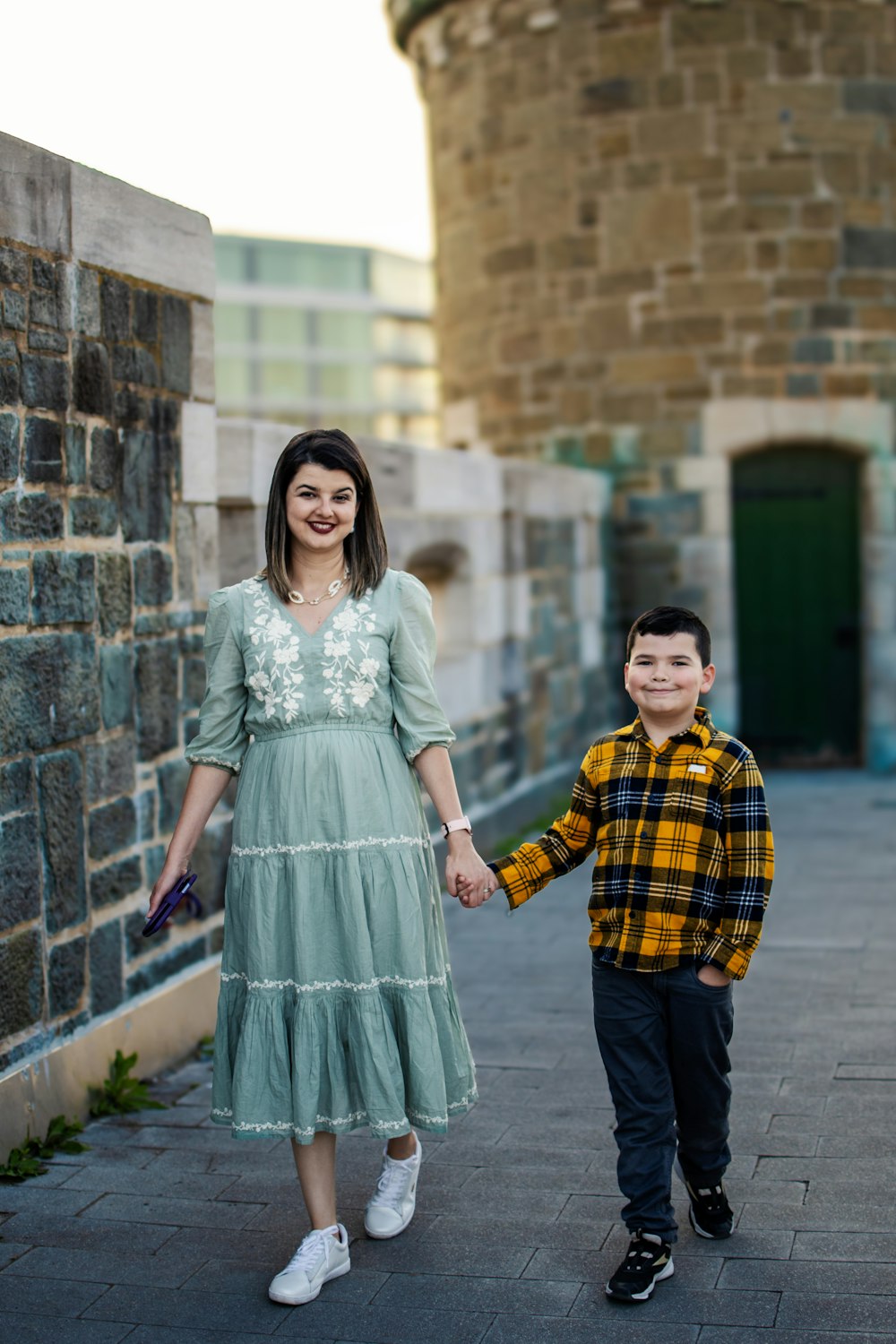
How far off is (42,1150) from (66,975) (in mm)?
425

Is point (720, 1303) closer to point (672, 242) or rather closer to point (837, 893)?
point (837, 893)

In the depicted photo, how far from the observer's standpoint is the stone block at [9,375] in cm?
386

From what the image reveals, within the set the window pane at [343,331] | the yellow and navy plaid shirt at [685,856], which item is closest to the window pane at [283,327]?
the window pane at [343,331]

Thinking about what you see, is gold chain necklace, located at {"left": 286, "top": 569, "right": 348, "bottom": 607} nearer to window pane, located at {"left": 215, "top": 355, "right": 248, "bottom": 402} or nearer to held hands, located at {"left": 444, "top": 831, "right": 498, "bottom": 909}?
held hands, located at {"left": 444, "top": 831, "right": 498, "bottom": 909}

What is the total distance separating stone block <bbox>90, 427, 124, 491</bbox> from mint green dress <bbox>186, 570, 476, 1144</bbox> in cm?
115

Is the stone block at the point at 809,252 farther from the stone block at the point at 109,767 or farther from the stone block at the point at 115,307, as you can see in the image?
the stone block at the point at 109,767

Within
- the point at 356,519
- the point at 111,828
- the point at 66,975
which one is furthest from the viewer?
the point at 111,828

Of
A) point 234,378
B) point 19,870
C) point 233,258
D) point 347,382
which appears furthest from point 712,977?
point 347,382

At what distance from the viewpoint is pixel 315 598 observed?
3293 mm

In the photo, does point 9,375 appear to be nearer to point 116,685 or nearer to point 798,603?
point 116,685

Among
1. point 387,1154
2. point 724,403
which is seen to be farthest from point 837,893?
point 724,403

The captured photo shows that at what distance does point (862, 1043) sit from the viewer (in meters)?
4.70

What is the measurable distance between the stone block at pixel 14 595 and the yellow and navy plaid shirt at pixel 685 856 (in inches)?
61.1

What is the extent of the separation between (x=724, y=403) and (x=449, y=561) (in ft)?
13.4
